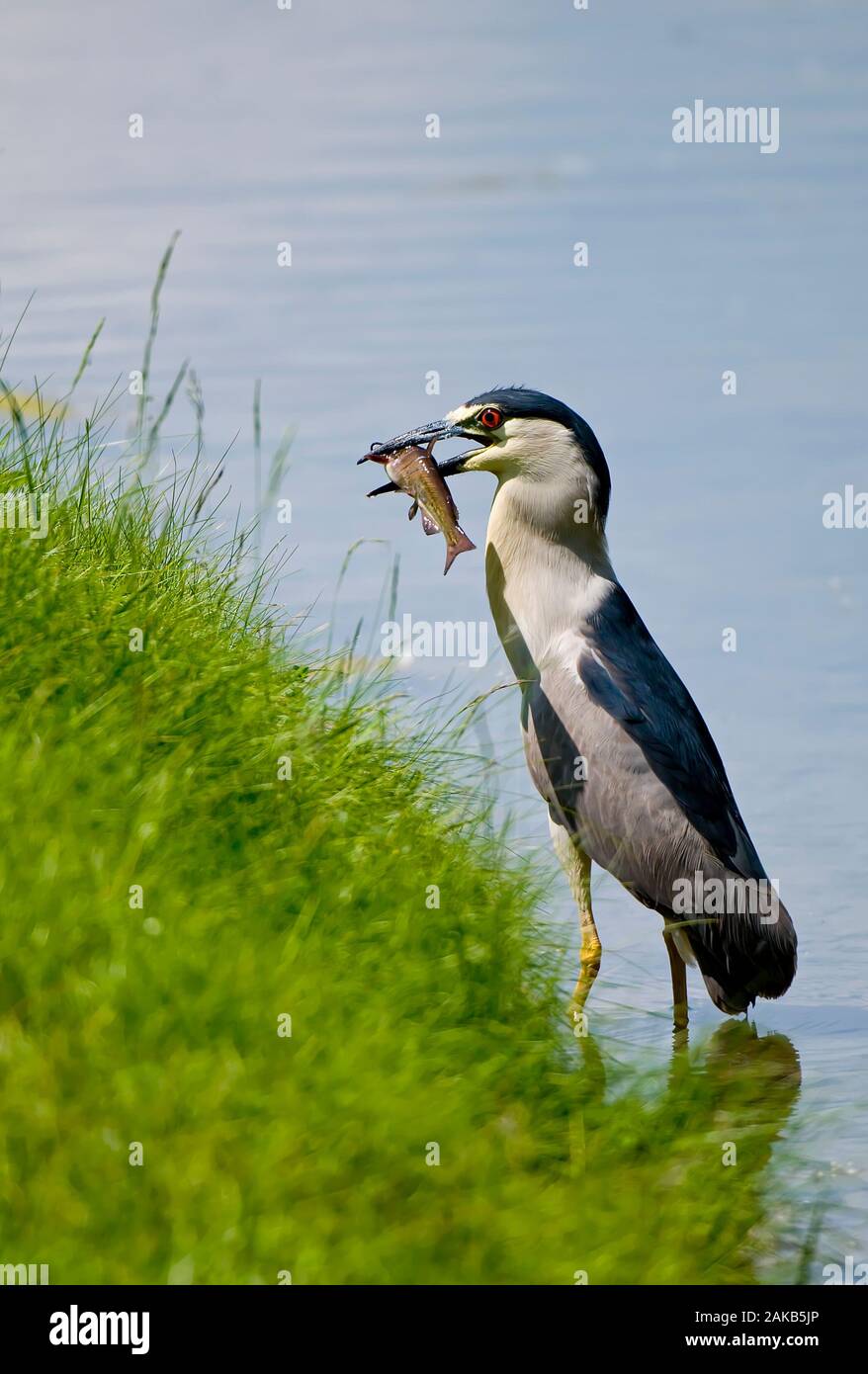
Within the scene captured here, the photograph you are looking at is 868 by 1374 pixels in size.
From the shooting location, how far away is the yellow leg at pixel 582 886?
5.71m

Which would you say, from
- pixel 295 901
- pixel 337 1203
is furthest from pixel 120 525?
pixel 337 1203

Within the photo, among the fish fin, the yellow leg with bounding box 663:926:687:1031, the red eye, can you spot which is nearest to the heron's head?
the red eye

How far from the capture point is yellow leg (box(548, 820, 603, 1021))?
225 inches

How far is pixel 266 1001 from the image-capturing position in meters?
3.83

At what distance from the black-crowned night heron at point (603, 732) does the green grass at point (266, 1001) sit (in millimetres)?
528

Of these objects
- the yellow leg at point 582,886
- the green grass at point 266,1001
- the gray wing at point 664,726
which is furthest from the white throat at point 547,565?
the green grass at point 266,1001

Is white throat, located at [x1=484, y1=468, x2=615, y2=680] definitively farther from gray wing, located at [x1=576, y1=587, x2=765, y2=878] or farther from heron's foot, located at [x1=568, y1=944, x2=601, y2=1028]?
heron's foot, located at [x1=568, y1=944, x2=601, y2=1028]

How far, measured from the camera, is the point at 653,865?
5.79 meters

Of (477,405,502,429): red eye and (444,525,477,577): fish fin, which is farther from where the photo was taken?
(477,405,502,429): red eye

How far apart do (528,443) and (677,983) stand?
6.87 feet

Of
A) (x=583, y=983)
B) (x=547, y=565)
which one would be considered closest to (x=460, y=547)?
(x=547, y=565)

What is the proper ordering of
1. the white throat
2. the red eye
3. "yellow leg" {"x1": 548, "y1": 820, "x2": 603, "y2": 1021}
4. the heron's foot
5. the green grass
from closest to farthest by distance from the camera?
the green grass < the heron's foot < "yellow leg" {"x1": 548, "y1": 820, "x2": 603, "y2": 1021} < the white throat < the red eye

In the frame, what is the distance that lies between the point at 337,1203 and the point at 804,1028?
3364 millimetres
